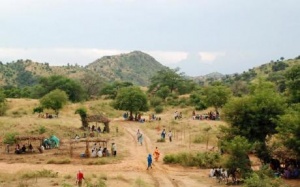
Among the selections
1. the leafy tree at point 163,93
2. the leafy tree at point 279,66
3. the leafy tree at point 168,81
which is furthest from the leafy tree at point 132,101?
the leafy tree at point 279,66

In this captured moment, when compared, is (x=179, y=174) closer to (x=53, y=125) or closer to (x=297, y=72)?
(x=53, y=125)

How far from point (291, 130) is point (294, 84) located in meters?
22.2

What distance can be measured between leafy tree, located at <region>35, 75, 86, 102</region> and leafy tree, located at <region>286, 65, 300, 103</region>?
46971 millimetres

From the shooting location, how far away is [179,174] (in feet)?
97.0

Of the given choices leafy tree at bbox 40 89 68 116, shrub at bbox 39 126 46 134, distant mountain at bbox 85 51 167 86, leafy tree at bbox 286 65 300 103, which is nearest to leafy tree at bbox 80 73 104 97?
leafy tree at bbox 40 89 68 116

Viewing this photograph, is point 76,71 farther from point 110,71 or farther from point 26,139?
point 26,139

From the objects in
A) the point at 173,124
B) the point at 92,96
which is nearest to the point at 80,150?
the point at 173,124

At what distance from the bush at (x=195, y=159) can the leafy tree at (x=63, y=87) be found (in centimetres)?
5433

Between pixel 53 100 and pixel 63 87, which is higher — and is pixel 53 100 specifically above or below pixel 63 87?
below

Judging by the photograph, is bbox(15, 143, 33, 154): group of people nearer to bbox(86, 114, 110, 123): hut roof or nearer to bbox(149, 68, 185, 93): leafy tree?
bbox(86, 114, 110, 123): hut roof

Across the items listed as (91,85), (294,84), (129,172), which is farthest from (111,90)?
(129,172)

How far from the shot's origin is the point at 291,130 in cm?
2562

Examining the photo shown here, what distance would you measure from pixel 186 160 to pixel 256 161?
5.72 m

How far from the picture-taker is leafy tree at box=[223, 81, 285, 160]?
97.6 ft
